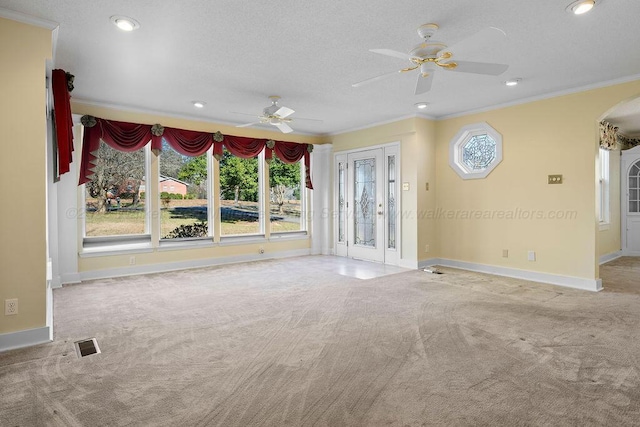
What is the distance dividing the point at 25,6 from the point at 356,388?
3.61 metres

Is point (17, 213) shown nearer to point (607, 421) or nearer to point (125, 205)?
point (125, 205)

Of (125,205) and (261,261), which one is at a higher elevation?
(125,205)

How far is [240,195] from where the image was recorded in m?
6.89

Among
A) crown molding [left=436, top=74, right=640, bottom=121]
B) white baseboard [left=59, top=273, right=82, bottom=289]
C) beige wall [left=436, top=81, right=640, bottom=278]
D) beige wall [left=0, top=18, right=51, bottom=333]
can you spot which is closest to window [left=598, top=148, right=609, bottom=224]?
beige wall [left=436, top=81, right=640, bottom=278]

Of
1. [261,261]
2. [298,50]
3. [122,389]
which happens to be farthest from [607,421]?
[261,261]

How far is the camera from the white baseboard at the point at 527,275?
4695 mm

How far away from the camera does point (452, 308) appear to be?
3.90m

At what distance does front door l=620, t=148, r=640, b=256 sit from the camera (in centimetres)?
732

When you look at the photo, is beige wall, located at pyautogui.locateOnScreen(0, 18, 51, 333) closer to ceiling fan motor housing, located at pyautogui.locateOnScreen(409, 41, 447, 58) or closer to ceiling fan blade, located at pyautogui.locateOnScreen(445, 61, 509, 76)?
ceiling fan motor housing, located at pyautogui.locateOnScreen(409, 41, 447, 58)

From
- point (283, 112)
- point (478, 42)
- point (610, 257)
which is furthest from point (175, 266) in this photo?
point (610, 257)

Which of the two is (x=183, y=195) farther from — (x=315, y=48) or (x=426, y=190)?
(x=426, y=190)

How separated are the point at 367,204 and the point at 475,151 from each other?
7.04ft

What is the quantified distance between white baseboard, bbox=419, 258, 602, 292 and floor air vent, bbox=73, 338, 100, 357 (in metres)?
4.81

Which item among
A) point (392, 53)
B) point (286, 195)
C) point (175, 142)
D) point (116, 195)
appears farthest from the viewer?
point (286, 195)
